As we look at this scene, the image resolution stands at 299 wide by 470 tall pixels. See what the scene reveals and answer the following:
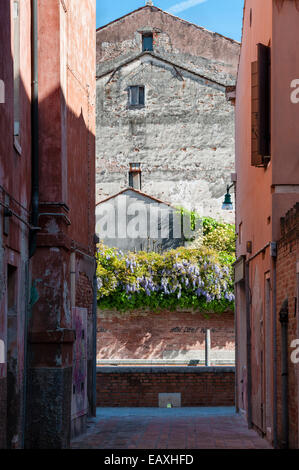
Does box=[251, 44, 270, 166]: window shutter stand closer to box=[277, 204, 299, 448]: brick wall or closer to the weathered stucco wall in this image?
box=[277, 204, 299, 448]: brick wall

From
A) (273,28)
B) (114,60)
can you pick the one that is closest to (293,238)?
(273,28)

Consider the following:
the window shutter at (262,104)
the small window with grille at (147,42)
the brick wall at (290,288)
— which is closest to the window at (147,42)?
the small window with grille at (147,42)

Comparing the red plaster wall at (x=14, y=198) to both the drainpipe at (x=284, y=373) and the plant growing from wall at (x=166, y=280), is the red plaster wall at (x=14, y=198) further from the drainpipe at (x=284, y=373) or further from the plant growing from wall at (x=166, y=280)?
the plant growing from wall at (x=166, y=280)

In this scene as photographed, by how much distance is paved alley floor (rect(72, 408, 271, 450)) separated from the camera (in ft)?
36.7

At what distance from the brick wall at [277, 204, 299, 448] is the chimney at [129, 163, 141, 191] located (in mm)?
20461

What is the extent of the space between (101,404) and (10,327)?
30.5ft

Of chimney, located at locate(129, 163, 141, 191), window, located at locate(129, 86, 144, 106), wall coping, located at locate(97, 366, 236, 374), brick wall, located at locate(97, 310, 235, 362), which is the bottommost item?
wall coping, located at locate(97, 366, 236, 374)

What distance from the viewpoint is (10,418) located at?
8.85 m

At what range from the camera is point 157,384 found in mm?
18047

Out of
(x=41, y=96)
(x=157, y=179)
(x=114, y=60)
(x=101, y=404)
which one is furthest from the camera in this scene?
(x=114, y=60)

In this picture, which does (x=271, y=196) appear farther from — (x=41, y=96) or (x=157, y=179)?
(x=157, y=179)

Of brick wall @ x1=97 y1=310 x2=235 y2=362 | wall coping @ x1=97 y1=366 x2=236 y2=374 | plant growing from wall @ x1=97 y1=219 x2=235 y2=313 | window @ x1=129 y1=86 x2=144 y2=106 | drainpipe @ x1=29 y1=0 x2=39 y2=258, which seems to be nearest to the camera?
drainpipe @ x1=29 y1=0 x2=39 y2=258

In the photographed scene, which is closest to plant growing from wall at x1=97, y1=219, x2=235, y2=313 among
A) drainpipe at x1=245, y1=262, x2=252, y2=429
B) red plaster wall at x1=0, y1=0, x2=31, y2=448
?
drainpipe at x1=245, y1=262, x2=252, y2=429

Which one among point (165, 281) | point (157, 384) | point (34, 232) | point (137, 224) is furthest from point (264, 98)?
point (137, 224)
